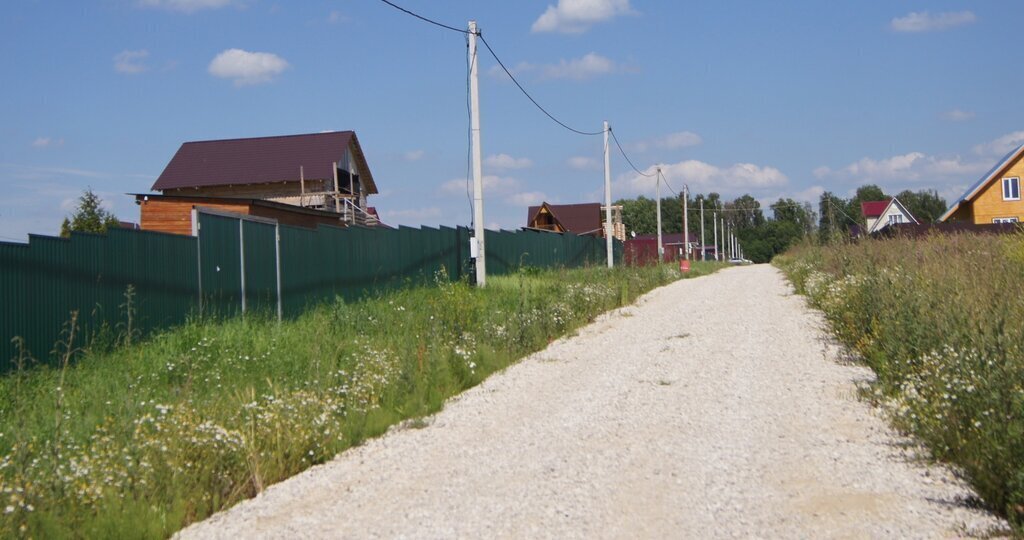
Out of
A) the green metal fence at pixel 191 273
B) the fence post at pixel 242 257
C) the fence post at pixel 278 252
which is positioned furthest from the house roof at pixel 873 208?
the fence post at pixel 242 257

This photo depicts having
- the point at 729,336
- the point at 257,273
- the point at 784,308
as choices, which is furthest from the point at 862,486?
the point at 784,308

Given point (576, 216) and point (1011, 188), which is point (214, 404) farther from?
point (576, 216)

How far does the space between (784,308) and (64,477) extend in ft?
51.7

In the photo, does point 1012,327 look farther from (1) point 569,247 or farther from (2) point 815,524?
(1) point 569,247

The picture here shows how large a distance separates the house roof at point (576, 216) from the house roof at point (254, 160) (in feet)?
119

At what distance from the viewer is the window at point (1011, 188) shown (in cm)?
5434

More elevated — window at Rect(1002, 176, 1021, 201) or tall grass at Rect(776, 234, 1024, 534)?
window at Rect(1002, 176, 1021, 201)

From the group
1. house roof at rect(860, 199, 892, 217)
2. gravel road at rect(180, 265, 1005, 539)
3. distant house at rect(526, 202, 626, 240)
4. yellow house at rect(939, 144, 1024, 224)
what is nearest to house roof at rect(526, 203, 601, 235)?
distant house at rect(526, 202, 626, 240)

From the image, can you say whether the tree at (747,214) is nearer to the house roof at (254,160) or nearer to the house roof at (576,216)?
the house roof at (576,216)

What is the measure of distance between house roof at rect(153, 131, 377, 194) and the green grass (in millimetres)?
28502

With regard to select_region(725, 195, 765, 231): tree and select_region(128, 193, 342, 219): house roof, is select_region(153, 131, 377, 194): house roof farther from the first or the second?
select_region(725, 195, 765, 231): tree

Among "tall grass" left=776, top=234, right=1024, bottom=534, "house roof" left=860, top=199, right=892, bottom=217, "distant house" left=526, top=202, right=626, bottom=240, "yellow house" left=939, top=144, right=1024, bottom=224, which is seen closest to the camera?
"tall grass" left=776, top=234, right=1024, bottom=534

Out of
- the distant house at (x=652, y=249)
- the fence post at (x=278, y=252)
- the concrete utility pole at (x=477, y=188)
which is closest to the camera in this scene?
the fence post at (x=278, y=252)

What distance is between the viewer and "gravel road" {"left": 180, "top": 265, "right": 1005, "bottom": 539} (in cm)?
571
